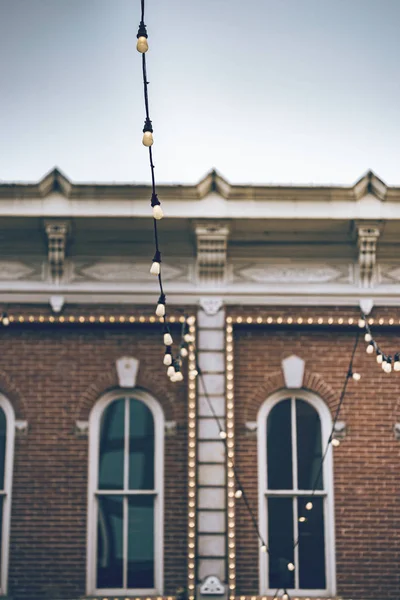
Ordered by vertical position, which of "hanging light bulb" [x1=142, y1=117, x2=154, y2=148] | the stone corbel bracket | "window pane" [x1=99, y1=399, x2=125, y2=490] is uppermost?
the stone corbel bracket

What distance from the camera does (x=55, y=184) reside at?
1325 cm

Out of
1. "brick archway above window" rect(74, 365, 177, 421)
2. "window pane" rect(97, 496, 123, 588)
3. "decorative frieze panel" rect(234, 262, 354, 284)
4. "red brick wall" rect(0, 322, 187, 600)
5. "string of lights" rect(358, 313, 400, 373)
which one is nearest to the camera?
"string of lights" rect(358, 313, 400, 373)

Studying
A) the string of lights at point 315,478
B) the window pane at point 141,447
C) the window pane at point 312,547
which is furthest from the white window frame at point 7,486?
the window pane at point 312,547

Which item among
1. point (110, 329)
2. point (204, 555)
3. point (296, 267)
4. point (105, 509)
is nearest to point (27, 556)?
point (105, 509)

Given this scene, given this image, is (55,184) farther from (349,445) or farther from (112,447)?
(349,445)

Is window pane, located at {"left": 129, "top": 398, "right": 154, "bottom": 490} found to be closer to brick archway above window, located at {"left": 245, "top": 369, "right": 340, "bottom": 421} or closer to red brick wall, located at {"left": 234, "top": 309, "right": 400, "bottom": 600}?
red brick wall, located at {"left": 234, "top": 309, "right": 400, "bottom": 600}

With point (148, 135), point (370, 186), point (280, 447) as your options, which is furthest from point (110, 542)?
point (148, 135)

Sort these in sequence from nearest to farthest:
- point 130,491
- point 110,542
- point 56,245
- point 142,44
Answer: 1. point 142,44
2. point 110,542
3. point 130,491
4. point 56,245

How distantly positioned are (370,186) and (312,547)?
15.0ft

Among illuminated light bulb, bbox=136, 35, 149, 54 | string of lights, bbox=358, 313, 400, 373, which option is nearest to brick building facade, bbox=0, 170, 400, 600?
string of lights, bbox=358, 313, 400, 373

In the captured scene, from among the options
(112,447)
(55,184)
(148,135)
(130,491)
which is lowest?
(130,491)

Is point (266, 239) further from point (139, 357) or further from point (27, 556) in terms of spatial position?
point (27, 556)

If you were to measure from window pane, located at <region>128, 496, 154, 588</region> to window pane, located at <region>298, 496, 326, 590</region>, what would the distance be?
1.83 m

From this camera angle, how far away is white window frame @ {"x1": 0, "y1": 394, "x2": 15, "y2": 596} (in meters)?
12.6
